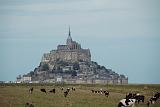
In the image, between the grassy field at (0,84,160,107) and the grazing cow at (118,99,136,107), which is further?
the grassy field at (0,84,160,107)

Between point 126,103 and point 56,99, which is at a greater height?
point 56,99

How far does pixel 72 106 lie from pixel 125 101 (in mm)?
4495

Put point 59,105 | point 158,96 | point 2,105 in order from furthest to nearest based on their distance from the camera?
1. point 158,96
2. point 59,105
3. point 2,105

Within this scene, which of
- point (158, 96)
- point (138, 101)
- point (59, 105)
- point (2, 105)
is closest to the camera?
point (2, 105)

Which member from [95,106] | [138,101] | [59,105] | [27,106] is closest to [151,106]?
[138,101]

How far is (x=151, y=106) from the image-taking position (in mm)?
37500

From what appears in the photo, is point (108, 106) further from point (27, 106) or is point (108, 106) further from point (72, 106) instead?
point (27, 106)

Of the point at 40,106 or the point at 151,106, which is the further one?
the point at 151,106

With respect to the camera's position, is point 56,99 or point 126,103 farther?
point 56,99

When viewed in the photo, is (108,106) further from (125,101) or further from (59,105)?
(59,105)

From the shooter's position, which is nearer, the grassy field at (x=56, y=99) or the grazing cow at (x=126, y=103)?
the grazing cow at (x=126, y=103)

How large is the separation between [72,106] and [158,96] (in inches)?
469

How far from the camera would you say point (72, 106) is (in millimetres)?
35344

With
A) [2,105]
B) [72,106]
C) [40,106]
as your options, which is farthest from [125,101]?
[2,105]
